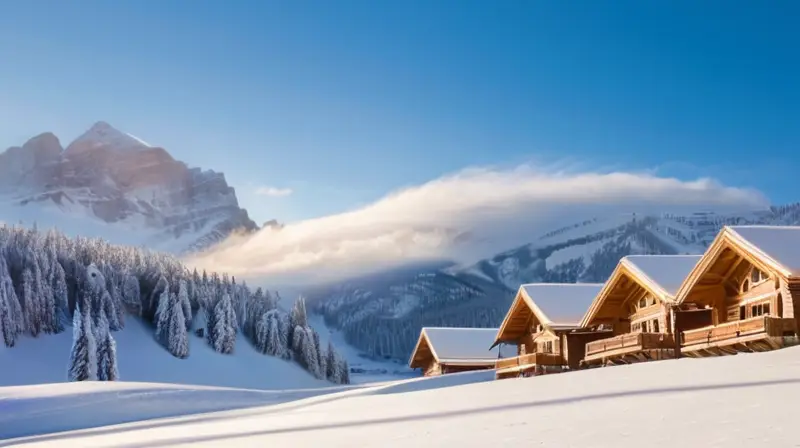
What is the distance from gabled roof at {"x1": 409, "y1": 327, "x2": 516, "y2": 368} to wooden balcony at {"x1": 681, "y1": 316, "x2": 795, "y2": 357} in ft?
114

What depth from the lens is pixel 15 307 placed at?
75938mm

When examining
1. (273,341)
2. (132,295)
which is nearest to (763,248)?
(273,341)

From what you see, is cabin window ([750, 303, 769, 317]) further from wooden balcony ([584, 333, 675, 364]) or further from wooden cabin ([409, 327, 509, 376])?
wooden cabin ([409, 327, 509, 376])

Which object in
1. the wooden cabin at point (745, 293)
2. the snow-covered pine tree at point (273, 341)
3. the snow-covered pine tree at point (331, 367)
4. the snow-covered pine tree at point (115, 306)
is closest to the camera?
the wooden cabin at point (745, 293)

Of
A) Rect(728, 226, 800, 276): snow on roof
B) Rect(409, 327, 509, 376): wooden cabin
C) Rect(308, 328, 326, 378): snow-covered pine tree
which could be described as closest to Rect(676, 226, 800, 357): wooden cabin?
Rect(728, 226, 800, 276): snow on roof

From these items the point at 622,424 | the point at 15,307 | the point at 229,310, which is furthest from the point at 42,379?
the point at 622,424

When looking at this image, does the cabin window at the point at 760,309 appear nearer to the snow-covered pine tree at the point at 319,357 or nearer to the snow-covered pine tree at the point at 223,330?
the snow-covered pine tree at the point at 223,330

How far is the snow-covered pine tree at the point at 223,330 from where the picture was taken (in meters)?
92.6

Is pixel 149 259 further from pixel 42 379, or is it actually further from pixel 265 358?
pixel 42 379

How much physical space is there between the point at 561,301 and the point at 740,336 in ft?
58.9

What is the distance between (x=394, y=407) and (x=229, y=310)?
7703 centimetres

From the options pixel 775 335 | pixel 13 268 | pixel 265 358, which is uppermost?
pixel 13 268

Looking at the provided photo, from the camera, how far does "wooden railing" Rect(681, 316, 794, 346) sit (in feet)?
80.9

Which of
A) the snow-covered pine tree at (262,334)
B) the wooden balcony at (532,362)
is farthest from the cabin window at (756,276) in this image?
the snow-covered pine tree at (262,334)
